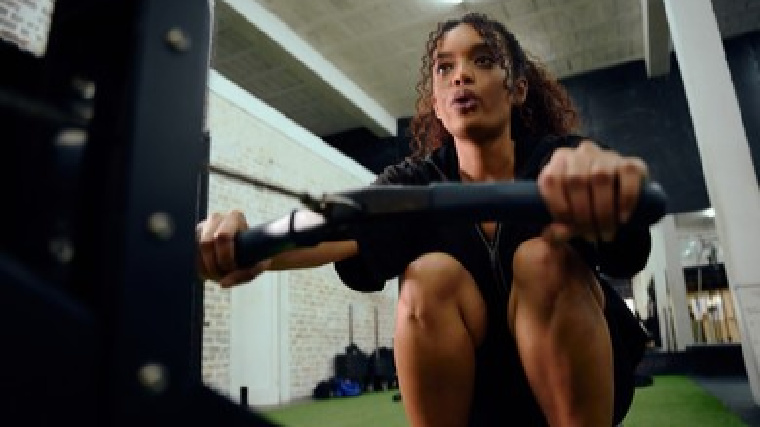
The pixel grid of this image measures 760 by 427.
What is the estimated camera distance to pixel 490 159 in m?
1.49

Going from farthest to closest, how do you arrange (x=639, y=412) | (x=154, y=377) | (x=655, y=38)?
(x=655, y=38), (x=639, y=412), (x=154, y=377)

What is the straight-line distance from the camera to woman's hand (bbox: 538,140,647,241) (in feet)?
1.91

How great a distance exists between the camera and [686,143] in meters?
8.20

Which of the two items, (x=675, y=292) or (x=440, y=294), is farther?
(x=675, y=292)

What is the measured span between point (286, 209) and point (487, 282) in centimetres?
559

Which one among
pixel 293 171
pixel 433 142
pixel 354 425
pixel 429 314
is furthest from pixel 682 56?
pixel 293 171

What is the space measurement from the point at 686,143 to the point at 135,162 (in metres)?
9.06

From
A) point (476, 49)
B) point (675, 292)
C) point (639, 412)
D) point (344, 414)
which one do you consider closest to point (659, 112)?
point (675, 292)

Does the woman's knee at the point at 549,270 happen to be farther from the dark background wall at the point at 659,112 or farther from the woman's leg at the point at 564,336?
the dark background wall at the point at 659,112

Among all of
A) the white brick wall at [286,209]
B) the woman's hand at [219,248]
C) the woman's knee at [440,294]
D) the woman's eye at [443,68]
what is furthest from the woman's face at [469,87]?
the white brick wall at [286,209]

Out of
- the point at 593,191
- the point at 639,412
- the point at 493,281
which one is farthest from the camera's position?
the point at 639,412

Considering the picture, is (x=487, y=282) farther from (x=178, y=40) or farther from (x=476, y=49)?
(x=178, y=40)

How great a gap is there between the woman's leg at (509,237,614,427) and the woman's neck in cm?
44

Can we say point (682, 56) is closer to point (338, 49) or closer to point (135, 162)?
point (135, 162)
